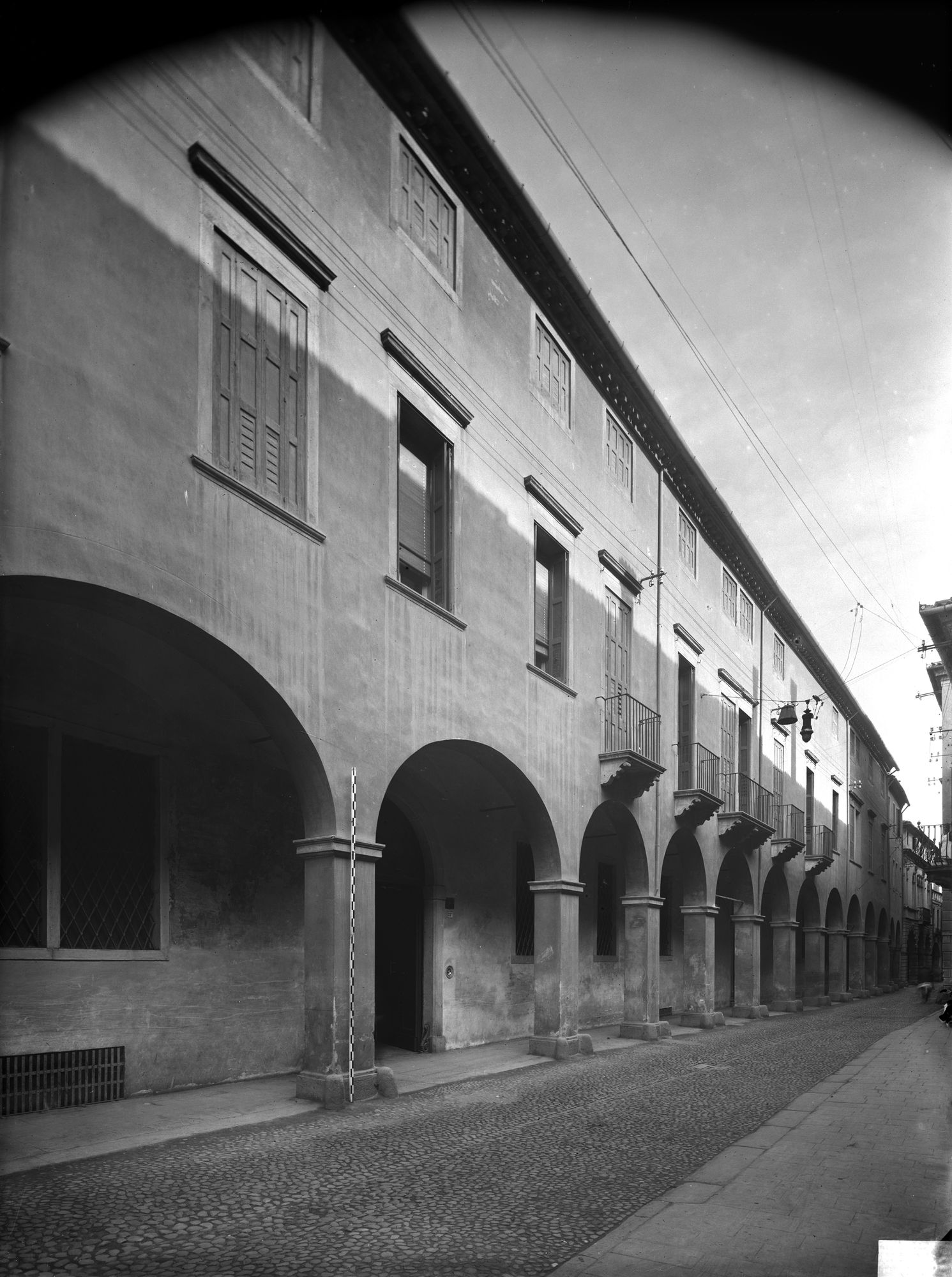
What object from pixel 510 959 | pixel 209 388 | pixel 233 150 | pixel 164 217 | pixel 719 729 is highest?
pixel 233 150

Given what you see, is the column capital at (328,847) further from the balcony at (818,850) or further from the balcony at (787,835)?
the balcony at (818,850)

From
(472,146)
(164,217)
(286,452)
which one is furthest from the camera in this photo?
(472,146)

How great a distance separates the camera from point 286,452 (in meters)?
9.57

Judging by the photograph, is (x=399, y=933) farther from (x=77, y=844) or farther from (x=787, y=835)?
(x=787, y=835)

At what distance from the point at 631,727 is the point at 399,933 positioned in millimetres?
4836

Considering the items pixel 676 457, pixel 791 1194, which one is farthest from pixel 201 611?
pixel 676 457

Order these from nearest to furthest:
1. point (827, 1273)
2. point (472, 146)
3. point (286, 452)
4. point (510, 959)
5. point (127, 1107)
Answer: point (827, 1273) → point (127, 1107) → point (286, 452) → point (472, 146) → point (510, 959)

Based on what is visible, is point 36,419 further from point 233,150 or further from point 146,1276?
point 146,1276

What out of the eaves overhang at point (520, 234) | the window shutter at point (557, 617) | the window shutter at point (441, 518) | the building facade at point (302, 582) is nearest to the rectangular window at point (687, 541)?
the eaves overhang at point (520, 234)

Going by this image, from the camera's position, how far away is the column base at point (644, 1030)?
16.5 metres

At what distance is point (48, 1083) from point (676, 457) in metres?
15.3

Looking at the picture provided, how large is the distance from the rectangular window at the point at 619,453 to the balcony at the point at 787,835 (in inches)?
423

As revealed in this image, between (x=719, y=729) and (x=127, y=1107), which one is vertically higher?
(x=719, y=729)

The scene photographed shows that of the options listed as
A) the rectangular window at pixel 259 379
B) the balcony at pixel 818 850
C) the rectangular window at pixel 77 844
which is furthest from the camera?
the balcony at pixel 818 850
